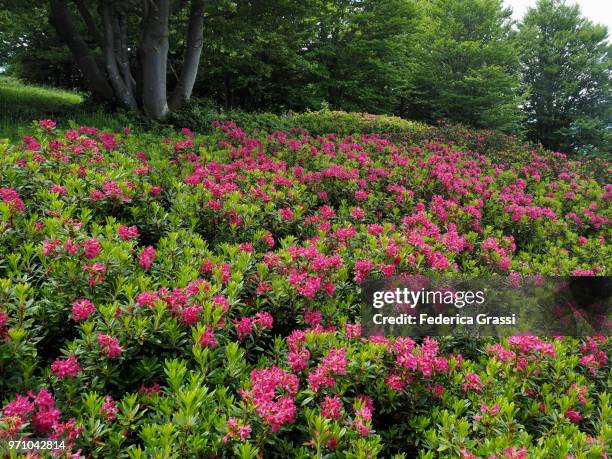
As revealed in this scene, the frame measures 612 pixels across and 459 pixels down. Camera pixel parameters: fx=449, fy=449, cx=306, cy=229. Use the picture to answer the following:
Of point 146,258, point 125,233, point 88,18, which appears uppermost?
point 88,18

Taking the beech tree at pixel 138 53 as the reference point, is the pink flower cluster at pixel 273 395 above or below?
below

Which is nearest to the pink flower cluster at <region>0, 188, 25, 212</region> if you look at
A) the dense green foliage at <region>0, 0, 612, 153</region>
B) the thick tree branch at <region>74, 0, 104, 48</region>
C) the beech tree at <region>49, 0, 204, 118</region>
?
the beech tree at <region>49, 0, 204, 118</region>

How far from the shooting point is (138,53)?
36.7 feet

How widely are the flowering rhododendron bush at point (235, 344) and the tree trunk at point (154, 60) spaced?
6.49 metres

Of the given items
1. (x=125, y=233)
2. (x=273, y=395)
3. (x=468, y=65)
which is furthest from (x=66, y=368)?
(x=468, y=65)

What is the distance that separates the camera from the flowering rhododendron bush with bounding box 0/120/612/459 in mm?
1959

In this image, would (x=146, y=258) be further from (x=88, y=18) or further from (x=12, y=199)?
(x=88, y=18)

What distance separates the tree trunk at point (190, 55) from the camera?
1153cm

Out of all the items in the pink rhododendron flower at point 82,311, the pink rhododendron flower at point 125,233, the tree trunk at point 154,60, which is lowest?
the pink rhododendron flower at point 82,311

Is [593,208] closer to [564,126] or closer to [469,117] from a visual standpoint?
[469,117]

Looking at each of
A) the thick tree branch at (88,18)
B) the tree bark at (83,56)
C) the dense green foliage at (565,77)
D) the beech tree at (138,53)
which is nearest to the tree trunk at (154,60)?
the beech tree at (138,53)

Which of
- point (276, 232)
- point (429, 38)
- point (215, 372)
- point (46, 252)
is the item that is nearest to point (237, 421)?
point (215, 372)

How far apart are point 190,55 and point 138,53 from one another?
129cm

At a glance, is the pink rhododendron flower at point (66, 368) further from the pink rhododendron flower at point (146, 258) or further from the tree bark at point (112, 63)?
the tree bark at point (112, 63)
